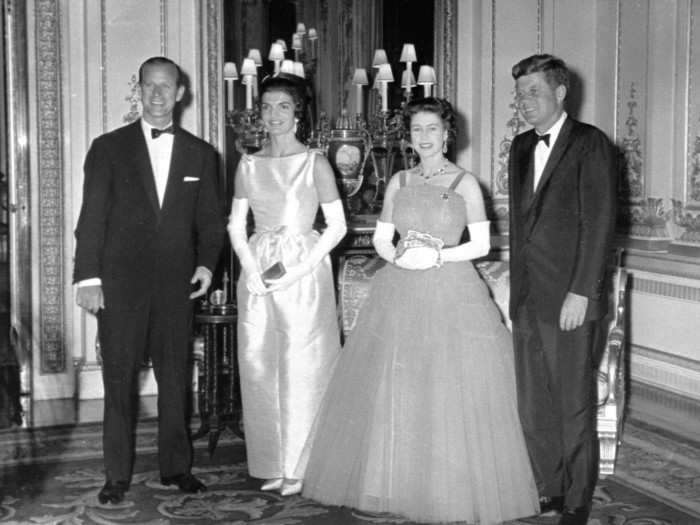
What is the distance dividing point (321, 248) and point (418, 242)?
0.38 metres

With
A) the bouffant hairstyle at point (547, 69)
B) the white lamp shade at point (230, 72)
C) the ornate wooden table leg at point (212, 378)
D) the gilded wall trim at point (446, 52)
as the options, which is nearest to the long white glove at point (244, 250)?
the ornate wooden table leg at point (212, 378)

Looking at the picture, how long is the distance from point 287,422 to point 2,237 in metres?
4.76

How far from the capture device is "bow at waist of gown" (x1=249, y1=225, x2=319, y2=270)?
3736mm

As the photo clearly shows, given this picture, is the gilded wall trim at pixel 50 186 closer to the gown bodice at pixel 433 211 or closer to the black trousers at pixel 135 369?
the black trousers at pixel 135 369

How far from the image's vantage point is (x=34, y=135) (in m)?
5.36

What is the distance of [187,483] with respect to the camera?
379cm

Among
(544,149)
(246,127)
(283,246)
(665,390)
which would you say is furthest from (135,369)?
(665,390)

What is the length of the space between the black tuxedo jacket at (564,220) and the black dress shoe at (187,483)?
137cm

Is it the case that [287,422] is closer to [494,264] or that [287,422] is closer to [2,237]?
[494,264]

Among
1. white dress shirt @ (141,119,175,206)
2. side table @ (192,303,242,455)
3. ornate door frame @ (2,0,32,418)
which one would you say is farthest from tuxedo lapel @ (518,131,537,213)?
ornate door frame @ (2,0,32,418)

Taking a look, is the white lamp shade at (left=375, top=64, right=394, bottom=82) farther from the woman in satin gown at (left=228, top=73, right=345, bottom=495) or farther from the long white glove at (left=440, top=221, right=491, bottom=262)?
the long white glove at (left=440, top=221, right=491, bottom=262)

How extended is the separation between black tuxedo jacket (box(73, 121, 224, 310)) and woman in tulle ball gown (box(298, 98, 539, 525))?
716 millimetres

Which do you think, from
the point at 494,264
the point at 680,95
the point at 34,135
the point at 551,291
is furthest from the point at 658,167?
the point at 34,135

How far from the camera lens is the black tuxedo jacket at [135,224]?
3.59 metres
